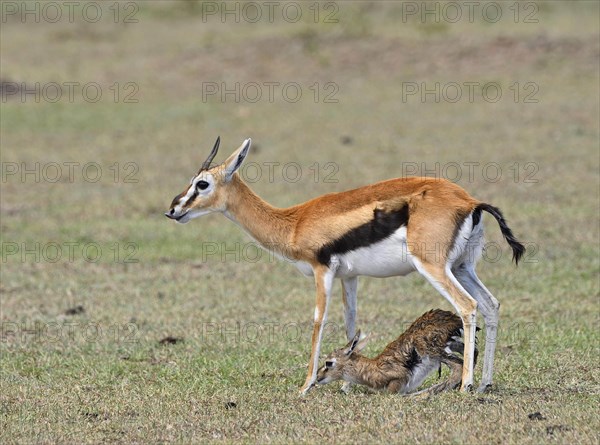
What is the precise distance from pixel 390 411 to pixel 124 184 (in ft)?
33.4

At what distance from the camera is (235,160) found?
718 cm

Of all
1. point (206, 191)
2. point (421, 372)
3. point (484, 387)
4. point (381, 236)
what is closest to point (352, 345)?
point (421, 372)

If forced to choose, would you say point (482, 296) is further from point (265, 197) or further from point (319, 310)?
Answer: point (265, 197)

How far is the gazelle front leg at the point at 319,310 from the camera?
22.4ft

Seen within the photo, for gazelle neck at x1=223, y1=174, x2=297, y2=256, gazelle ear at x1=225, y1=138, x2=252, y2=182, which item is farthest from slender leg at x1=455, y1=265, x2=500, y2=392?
gazelle ear at x1=225, y1=138, x2=252, y2=182

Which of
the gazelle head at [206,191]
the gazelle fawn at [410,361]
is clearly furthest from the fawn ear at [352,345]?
the gazelle head at [206,191]

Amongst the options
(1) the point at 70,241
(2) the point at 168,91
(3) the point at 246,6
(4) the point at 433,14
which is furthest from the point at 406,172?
(3) the point at 246,6

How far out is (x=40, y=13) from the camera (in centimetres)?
2898

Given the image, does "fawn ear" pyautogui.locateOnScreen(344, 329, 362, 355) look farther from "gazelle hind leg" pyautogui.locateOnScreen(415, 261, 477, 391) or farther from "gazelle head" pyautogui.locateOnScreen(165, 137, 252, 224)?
"gazelle head" pyautogui.locateOnScreen(165, 137, 252, 224)

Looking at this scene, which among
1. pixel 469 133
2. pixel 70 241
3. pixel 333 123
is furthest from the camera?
pixel 333 123

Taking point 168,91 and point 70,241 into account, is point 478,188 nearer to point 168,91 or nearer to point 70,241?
point 70,241

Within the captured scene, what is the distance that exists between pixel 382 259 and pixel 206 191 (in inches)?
53.6

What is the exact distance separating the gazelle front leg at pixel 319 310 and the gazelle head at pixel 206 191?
903mm

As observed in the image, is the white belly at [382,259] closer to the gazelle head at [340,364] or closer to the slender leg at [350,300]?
the slender leg at [350,300]
